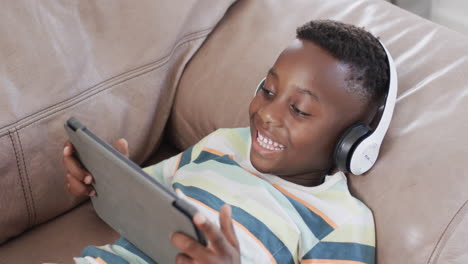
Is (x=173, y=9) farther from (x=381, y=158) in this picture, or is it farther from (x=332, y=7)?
(x=381, y=158)

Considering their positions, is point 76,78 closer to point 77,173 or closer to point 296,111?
point 77,173

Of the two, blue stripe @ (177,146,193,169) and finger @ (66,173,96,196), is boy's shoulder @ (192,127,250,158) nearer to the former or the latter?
blue stripe @ (177,146,193,169)

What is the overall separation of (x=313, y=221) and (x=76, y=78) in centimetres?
56

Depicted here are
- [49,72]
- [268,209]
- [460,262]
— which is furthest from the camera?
[49,72]

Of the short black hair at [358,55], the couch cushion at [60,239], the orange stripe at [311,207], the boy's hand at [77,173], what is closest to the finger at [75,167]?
the boy's hand at [77,173]

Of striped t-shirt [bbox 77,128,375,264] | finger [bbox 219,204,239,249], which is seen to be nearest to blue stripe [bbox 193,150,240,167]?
striped t-shirt [bbox 77,128,375,264]

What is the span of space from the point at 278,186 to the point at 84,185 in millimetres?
341

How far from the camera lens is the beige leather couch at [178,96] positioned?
101 centimetres

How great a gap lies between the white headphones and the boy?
3 cm

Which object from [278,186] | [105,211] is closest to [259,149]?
[278,186]

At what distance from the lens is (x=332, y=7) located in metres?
1.32

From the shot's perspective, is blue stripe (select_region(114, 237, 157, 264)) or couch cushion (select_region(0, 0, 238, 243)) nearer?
blue stripe (select_region(114, 237, 157, 264))

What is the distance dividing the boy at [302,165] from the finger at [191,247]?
0.20m

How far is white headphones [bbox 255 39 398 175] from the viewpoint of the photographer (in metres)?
1.02
